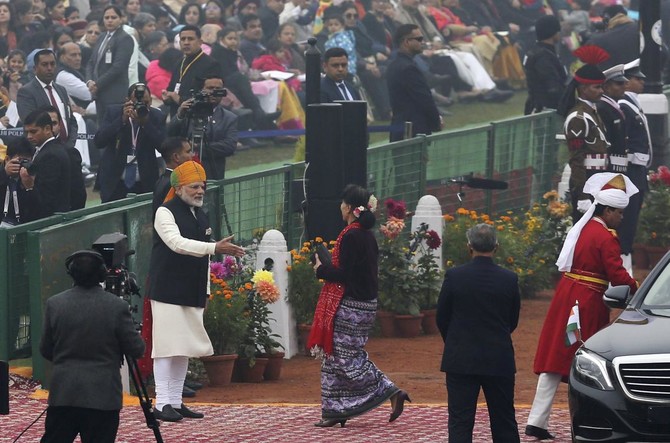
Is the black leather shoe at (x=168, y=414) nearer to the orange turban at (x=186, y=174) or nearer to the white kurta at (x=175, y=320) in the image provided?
the white kurta at (x=175, y=320)

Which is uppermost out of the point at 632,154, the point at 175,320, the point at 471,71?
the point at 471,71

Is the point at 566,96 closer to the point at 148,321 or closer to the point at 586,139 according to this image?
the point at 586,139

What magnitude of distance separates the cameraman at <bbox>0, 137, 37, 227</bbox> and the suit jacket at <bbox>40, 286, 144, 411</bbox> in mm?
5864

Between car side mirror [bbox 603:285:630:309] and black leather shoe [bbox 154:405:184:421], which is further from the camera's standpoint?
black leather shoe [bbox 154:405:184:421]

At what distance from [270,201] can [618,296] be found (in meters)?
5.74

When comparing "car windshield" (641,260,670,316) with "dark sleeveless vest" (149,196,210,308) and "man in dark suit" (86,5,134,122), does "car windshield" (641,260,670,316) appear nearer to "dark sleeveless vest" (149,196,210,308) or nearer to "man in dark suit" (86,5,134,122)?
"dark sleeveless vest" (149,196,210,308)

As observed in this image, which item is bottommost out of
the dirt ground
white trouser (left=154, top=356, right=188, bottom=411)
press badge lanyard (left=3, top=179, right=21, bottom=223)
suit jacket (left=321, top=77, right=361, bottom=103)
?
the dirt ground

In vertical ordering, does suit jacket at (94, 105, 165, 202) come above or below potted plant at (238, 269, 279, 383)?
above

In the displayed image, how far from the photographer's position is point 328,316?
12.4m

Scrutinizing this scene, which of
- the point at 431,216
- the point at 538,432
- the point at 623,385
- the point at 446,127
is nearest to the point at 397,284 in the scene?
the point at 431,216

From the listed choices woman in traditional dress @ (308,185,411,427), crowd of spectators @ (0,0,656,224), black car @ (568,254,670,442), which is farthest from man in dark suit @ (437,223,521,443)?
crowd of spectators @ (0,0,656,224)

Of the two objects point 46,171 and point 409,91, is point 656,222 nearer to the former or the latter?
point 409,91

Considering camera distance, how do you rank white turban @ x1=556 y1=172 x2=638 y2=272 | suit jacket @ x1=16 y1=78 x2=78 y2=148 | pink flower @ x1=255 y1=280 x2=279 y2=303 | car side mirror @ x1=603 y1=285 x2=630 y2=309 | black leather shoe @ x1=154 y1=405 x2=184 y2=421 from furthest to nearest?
suit jacket @ x1=16 y1=78 x2=78 y2=148 < pink flower @ x1=255 y1=280 x2=279 y2=303 < black leather shoe @ x1=154 y1=405 x2=184 y2=421 < white turban @ x1=556 y1=172 x2=638 y2=272 < car side mirror @ x1=603 y1=285 x2=630 y2=309

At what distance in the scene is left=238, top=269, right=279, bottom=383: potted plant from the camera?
1424 centimetres
